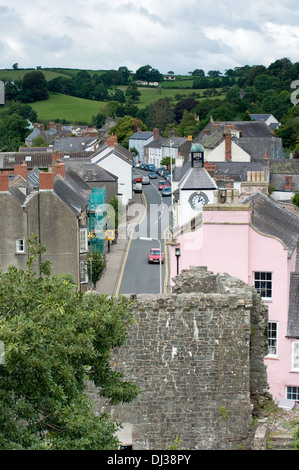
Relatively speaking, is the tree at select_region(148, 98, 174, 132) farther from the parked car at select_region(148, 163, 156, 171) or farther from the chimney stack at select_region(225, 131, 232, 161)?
the chimney stack at select_region(225, 131, 232, 161)

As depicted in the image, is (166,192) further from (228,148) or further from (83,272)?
(83,272)

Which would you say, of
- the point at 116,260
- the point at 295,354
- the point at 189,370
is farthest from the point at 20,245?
the point at 189,370

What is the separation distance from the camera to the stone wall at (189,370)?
15.7 m

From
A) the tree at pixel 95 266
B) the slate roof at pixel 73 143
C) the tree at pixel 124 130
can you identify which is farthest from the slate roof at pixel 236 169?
the tree at pixel 124 130

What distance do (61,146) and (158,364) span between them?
428 ft

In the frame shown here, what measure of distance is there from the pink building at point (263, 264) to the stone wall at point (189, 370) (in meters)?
12.0

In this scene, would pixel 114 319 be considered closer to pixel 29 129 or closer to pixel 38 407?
pixel 38 407

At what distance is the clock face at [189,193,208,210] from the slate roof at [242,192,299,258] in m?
17.4

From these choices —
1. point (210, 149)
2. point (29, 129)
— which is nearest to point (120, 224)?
point (210, 149)

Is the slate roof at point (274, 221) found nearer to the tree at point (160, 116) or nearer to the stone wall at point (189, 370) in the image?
the stone wall at point (189, 370)

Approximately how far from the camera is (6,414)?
11.5 meters

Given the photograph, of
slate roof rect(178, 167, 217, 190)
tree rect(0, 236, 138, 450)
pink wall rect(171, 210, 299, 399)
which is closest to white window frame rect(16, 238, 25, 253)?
slate roof rect(178, 167, 217, 190)

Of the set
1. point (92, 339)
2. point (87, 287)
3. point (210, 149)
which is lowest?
point (87, 287)

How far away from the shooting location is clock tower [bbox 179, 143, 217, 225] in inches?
2029
